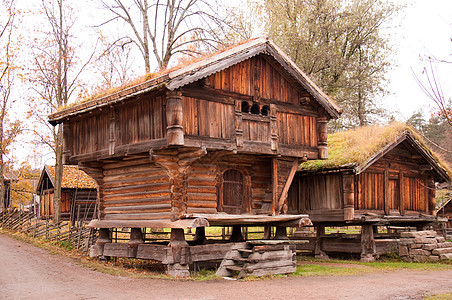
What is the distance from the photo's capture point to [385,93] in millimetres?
35594

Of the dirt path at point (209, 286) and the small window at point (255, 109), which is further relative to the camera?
the small window at point (255, 109)

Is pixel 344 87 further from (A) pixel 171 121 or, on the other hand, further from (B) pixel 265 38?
(A) pixel 171 121

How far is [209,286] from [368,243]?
9.87 m

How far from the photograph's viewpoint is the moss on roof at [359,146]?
20625 millimetres

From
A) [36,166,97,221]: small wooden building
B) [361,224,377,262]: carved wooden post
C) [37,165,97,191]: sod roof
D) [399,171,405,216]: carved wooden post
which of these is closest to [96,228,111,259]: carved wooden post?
[361,224,377,262]: carved wooden post

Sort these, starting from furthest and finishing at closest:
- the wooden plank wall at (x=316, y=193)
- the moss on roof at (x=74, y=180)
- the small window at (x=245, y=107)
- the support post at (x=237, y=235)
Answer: the moss on roof at (x=74, y=180) < the wooden plank wall at (x=316, y=193) < the support post at (x=237, y=235) < the small window at (x=245, y=107)

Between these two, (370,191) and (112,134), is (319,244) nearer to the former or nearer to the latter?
(370,191)

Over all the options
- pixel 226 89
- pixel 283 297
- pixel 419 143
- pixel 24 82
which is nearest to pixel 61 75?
pixel 24 82

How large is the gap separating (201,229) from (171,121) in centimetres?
712

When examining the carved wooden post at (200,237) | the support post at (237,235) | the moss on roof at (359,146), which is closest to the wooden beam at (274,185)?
the support post at (237,235)

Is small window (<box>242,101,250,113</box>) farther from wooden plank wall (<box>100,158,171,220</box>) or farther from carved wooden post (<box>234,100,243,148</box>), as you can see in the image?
wooden plank wall (<box>100,158,171,220</box>)

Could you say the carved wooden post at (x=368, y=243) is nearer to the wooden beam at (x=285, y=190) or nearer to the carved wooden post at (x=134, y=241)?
the wooden beam at (x=285, y=190)

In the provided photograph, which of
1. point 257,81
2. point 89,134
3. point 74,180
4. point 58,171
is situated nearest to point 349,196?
point 257,81

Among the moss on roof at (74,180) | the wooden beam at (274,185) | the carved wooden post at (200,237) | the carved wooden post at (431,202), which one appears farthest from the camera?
the moss on roof at (74,180)
